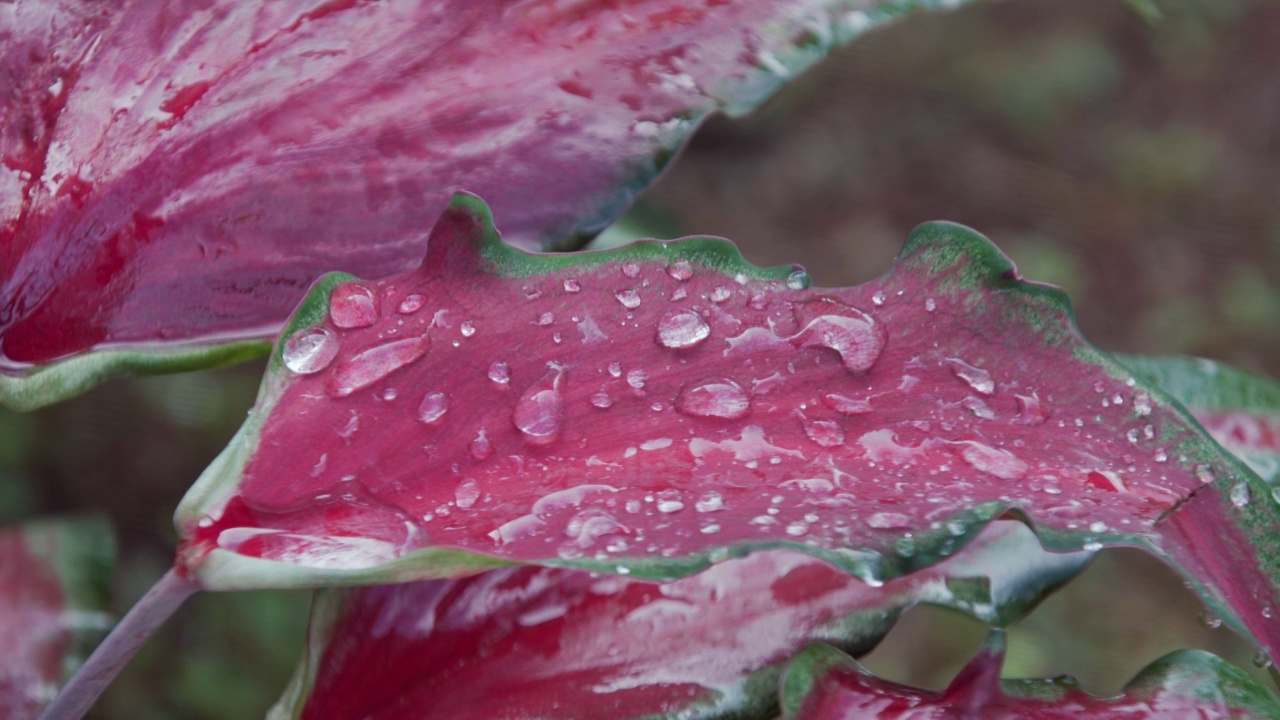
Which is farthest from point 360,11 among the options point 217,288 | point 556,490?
point 556,490

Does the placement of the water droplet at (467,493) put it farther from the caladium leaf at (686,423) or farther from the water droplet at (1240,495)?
the water droplet at (1240,495)

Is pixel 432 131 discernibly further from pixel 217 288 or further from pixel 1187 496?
pixel 1187 496

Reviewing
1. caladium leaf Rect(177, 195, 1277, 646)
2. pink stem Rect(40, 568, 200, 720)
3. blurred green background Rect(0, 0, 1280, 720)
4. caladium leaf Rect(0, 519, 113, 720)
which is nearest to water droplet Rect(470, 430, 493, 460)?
→ caladium leaf Rect(177, 195, 1277, 646)

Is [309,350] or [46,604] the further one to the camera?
[46,604]

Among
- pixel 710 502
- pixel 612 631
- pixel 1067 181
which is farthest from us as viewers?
pixel 1067 181

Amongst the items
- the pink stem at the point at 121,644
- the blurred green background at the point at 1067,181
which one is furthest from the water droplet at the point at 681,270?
the blurred green background at the point at 1067,181

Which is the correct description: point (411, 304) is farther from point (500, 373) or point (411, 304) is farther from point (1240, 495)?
point (1240, 495)

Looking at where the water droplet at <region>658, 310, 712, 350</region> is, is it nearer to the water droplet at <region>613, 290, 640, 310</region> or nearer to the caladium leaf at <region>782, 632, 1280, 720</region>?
the water droplet at <region>613, 290, 640, 310</region>

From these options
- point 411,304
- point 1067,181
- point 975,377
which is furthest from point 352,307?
point 1067,181

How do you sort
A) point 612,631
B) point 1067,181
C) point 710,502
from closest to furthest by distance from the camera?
point 710,502 < point 612,631 < point 1067,181
